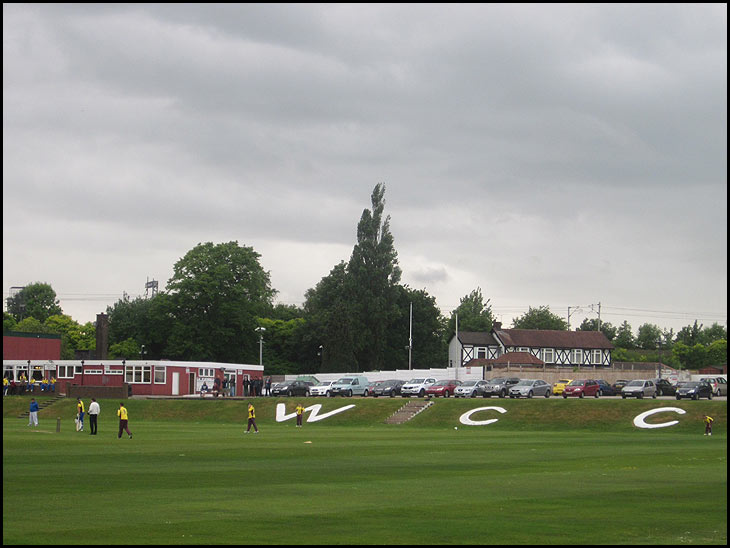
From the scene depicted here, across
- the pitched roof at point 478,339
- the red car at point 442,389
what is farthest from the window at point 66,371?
the pitched roof at point 478,339

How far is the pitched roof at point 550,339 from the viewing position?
135375 mm

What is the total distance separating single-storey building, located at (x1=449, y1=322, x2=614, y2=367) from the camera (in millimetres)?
134875

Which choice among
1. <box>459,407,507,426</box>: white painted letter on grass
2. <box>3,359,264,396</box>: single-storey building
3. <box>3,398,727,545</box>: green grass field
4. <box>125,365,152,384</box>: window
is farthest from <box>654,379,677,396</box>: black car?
<box>125,365,152,384</box>: window

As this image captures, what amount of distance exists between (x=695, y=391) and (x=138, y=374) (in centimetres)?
4709

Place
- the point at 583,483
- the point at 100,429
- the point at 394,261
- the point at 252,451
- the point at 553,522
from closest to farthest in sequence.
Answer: the point at 553,522
the point at 583,483
the point at 252,451
the point at 100,429
the point at 394,261

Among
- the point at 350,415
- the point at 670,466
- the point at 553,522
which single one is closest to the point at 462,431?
the point at 350,415

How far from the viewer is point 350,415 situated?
214ft

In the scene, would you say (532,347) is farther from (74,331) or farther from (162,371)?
(74,331)

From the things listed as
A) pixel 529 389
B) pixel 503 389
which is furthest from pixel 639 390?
pixel 503 389

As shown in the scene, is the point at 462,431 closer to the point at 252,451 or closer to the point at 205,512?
the point at 252,451

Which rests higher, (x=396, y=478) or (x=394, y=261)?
(x=394, y=261)

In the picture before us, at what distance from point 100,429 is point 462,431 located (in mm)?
20243

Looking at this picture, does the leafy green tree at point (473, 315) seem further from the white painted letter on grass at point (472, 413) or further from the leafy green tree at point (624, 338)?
the white painted letter on grass at point (472, 413)

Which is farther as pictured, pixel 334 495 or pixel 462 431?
pixel 462 431
